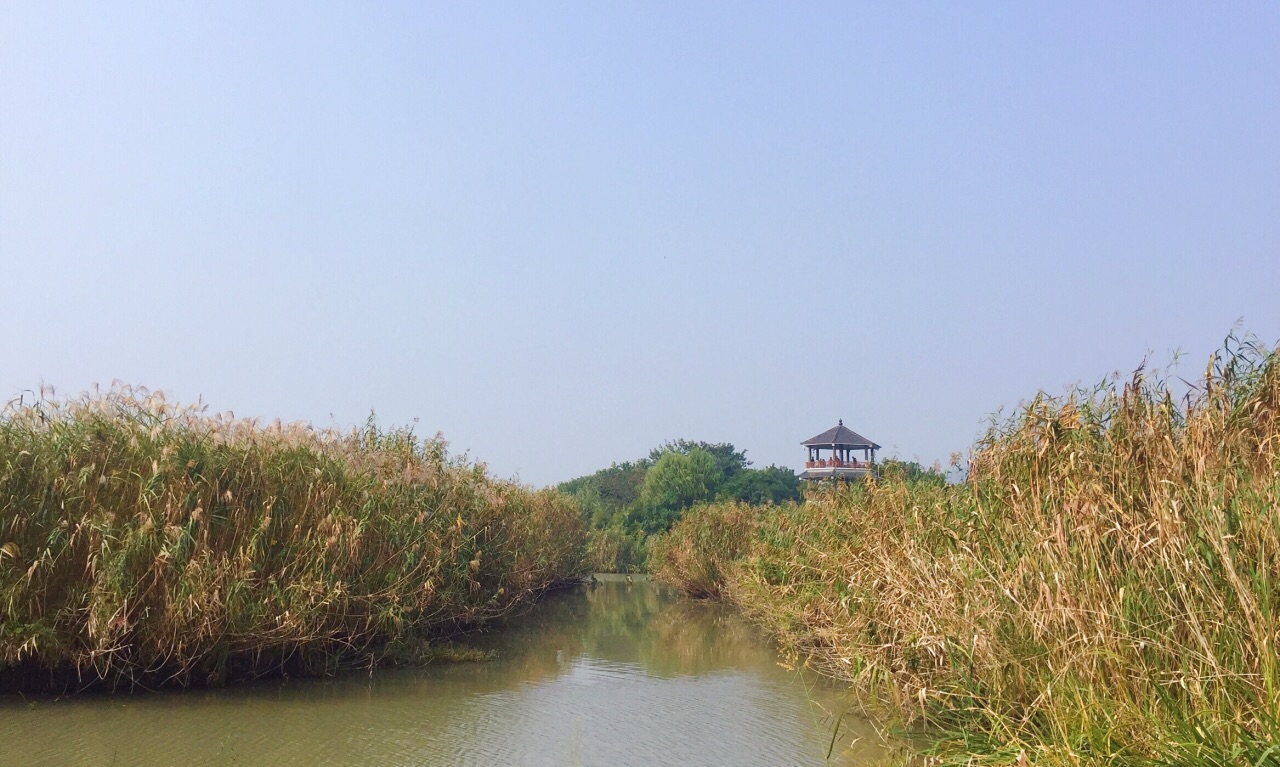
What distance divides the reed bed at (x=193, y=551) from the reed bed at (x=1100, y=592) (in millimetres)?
4862

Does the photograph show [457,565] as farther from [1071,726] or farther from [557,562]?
[557,562]

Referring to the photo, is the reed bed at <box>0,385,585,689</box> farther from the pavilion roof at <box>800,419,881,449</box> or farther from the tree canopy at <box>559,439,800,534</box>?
the pavilion roof at <box>800,419,881,449</box>

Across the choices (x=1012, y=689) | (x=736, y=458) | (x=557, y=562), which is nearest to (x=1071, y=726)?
(x=1012, y=689)

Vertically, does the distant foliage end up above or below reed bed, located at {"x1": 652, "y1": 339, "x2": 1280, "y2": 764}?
above

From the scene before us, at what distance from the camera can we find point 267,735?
7.72 m

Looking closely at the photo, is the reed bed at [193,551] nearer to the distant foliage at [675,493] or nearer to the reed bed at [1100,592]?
the reed bed at [1100,592]

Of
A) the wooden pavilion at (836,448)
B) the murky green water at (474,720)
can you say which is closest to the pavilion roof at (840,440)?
the wooden pavilion at (836,448)

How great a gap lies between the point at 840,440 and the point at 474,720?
3985 centimetres

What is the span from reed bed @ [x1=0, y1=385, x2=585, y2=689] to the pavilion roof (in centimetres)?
3678

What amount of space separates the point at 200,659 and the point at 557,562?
14.9m

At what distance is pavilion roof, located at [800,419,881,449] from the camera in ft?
154

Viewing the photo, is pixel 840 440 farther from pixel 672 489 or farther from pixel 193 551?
pixel 193 551

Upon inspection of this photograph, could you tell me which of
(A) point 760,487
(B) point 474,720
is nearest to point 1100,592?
(B) point 474,720

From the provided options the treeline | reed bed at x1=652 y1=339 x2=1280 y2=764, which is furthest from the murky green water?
the treeline
